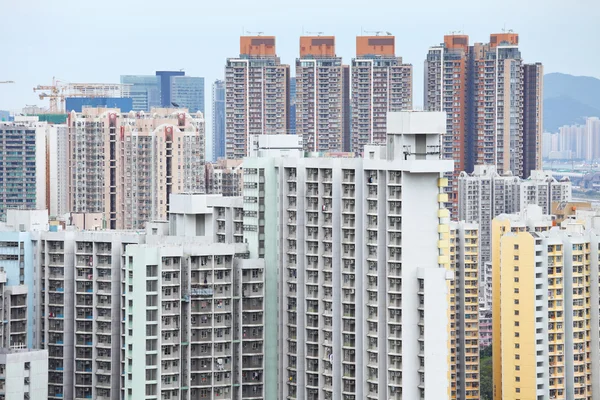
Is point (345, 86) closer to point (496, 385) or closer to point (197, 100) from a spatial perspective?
point (197, 100)

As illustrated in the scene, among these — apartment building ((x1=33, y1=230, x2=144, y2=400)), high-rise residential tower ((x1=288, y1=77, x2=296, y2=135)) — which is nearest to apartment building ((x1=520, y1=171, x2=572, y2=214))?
high-rise residential tower ((x1=288, y1=77, x2=296, y2=135))

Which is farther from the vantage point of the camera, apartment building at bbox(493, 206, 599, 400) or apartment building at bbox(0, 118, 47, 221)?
apartment building at bbox(0, 118, 47, 221)

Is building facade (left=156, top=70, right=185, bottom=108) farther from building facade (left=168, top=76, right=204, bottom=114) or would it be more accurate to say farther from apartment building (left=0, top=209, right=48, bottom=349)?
apartment building (left=0, top=209, right=48, bottom=349)

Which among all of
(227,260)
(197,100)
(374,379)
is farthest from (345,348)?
(197,100)

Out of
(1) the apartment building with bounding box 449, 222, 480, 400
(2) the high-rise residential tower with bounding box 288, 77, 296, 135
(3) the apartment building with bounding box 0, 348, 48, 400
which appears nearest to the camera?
(3) the apartment building with bounding box 0, 348, 48, 400

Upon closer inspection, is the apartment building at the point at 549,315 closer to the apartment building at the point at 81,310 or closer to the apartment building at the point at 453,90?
the apartment building at the point at 81,310

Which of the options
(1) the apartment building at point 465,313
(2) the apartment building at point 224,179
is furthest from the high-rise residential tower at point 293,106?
(1) the apartment building at point 465,313
